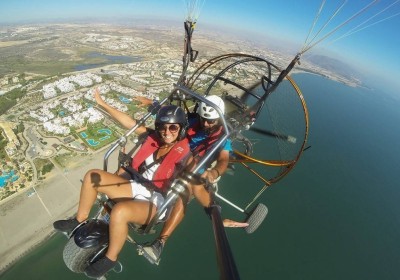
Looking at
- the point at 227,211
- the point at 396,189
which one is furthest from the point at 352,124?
the point at 227,211

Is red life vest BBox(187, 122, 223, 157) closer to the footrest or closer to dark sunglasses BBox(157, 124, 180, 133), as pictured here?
dark sunglasses BBox(157, 124, 180, 133)

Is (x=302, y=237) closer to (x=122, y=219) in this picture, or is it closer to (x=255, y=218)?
(x=255, y=218)

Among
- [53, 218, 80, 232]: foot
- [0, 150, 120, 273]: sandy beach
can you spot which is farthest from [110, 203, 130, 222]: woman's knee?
[0, 150, 120, 273]: sandy beach

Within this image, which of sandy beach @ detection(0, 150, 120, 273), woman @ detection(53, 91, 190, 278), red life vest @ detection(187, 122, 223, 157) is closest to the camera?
woman @ detection(53, 91, 190, 278)

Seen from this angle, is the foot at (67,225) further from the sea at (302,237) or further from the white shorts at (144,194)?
the sea at (302,237)

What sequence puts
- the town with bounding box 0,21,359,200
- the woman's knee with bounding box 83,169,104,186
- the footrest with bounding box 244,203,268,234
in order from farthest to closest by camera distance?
the town with bounding box 0,21,359,200 < the footrest with bounding box 244,203,268,234 < the woman's knee with bounding box 83,169,104,186

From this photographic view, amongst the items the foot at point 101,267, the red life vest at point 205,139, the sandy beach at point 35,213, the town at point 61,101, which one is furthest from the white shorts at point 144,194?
the sandy beach at point 35,213

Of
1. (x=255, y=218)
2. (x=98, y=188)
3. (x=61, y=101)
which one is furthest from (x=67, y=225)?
(x=61, y=101)
